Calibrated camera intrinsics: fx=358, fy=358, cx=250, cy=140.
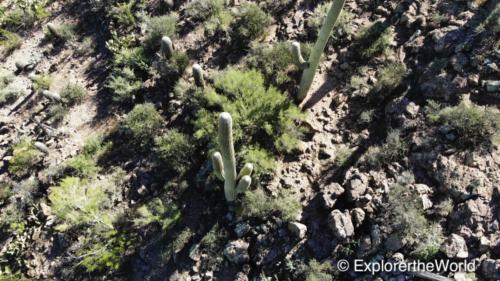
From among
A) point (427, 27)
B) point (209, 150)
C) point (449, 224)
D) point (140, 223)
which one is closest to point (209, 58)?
point (209, 150)

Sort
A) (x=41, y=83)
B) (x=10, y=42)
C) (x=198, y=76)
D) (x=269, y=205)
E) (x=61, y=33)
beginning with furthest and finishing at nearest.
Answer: (x=10, y=42)
(x=61, y=33)
(x=41, y=83)
(x=198, y=76)
(x=269, y=205)

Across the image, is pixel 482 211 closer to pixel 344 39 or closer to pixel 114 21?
pixel 344 39

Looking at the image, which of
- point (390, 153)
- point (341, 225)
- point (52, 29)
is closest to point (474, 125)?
point (390, 153)

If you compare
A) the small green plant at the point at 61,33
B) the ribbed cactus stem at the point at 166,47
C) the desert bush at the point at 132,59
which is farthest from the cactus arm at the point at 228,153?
the small green plant at the point at 61,33

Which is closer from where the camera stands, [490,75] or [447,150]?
[447,150]

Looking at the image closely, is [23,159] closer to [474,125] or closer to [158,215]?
[158,215]

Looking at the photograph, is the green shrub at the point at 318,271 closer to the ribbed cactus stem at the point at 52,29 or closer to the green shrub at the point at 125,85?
the green shrub at the point at 125,85

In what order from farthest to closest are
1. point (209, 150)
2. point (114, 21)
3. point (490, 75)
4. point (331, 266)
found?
point (114, 21) < point (209, 150) < point (490, 75) < point (331, 266)
